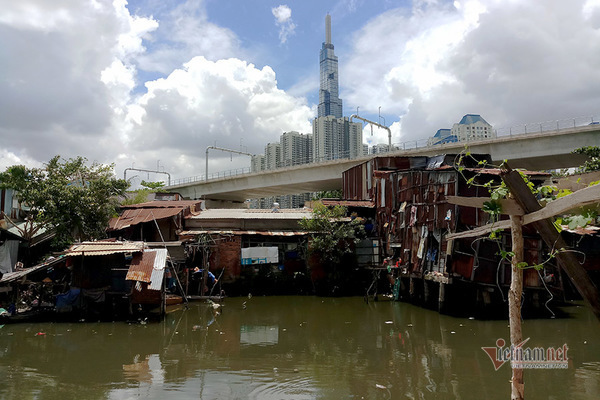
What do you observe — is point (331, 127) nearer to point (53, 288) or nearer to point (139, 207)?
point (139, 207)

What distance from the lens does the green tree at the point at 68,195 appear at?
1986 centimetres

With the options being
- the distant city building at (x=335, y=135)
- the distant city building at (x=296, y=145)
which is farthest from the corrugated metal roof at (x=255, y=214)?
the distant city building at (x=296, y=145)

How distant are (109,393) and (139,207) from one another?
17.2m

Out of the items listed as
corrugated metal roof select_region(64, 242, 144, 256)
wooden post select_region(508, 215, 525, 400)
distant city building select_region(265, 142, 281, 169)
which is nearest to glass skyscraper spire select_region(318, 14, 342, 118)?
distant city building select_region(265, 142, 281, 169)

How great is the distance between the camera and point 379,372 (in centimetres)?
875

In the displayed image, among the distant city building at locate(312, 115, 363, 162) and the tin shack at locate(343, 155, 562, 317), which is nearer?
the tin shack at locate(343, 155, 562, 317)

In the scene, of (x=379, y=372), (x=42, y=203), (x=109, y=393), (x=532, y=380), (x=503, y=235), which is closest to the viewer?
(x=109, y=393)

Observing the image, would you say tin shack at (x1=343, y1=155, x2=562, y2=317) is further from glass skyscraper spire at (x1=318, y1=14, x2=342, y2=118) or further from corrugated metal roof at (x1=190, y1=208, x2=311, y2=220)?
glass skyscraper spire at (x1=318, y1=14, x2=342, y2=118)

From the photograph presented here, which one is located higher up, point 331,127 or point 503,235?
point 331,127

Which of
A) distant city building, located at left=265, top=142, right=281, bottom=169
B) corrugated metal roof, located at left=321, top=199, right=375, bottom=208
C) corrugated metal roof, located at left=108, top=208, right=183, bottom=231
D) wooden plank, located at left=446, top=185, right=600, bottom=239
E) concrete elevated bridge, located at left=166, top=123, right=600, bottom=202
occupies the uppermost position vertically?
distant city building, located at left=265, top=142, right=281, bottom=169

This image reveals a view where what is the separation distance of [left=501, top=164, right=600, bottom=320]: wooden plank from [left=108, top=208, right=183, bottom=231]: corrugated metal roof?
1933cm

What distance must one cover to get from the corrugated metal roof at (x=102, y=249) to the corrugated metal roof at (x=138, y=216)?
6500 millimetres

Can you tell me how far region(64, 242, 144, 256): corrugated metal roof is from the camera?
13.7 metres

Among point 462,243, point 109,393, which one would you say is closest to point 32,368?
point 109,393
